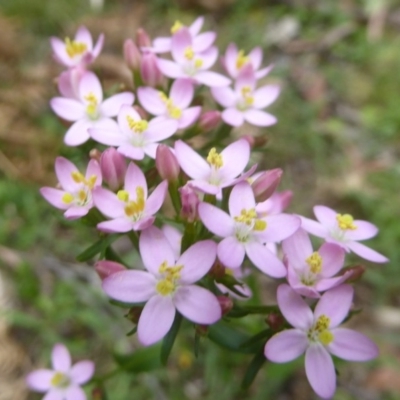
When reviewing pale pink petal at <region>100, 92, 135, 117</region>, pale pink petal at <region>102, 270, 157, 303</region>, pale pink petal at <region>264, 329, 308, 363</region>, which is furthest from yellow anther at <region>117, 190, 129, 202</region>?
pale pink petal at <region>264, 329, 308, 363</region>

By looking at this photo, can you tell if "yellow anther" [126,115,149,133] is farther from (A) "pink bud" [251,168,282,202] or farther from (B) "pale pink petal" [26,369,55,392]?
(B) "pale pink petal" [26,369,55,392]

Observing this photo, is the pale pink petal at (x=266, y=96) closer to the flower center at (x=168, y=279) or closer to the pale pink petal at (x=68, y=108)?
the pale pink petal at (x=68, y=108)

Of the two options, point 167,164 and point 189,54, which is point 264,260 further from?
point 189,54

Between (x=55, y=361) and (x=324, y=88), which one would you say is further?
(x=324, y=88)

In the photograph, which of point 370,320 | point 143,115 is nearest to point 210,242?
point 143,115

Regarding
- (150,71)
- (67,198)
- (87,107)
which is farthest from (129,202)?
(150,71)

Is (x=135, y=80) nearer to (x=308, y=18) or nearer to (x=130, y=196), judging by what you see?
(x=130, y=196)
